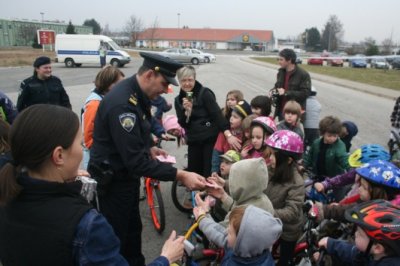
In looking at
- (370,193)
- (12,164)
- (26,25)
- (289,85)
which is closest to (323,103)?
(289,85)

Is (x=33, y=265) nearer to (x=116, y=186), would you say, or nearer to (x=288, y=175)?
(x=116, y=186)

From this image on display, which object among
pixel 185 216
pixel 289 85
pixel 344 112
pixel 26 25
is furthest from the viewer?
pixel 26 25

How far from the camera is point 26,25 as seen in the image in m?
81.9

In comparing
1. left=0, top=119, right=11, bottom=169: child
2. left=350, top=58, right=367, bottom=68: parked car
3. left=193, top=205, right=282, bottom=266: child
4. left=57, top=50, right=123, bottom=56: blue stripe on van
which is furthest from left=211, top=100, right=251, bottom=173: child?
left=350, top=58, right=367, bottom=68: parked car

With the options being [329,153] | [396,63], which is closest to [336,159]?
[329,153]

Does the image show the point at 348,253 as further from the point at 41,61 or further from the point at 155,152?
the point at 41,61

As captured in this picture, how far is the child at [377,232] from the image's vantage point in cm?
201

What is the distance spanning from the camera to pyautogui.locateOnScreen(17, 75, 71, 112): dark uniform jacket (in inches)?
248

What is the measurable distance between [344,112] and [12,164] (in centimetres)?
1248

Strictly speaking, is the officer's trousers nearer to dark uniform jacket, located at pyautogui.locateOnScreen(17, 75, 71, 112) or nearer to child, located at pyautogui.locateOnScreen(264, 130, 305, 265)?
child, located at pyautogui.locateOnScreen(264, 130, 305, 265)

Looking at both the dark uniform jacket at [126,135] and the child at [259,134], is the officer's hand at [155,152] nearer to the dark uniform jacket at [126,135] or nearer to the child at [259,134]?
the dark uniform jacket at [126,135]

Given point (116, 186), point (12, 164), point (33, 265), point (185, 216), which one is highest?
point (12, 164)

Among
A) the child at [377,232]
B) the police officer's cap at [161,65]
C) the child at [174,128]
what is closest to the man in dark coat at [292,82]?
the child at [174,128]

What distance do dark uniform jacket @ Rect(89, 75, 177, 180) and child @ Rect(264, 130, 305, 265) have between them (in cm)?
96
